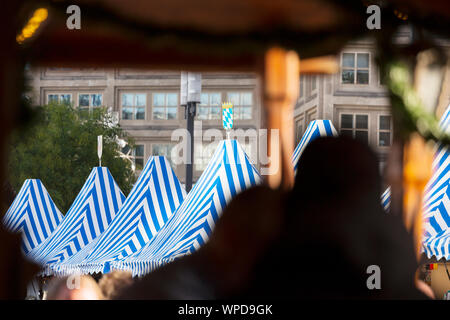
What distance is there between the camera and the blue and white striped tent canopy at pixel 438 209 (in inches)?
226

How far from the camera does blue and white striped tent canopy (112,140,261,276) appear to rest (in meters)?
6.86

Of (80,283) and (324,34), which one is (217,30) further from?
(80,283)

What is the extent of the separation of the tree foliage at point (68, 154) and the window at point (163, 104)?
10.1m

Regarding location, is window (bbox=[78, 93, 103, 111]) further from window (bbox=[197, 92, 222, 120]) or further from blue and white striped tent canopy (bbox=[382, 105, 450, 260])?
blue and white striped tent canopy (bbox=[382, 105, 450, 260])

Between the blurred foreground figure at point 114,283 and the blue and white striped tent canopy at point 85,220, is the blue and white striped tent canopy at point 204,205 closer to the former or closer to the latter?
the blue and white striped tent canopy at point 85,220

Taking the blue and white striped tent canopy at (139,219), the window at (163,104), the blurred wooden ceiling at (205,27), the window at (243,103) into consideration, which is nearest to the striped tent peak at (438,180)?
the blue and white striped tent canopy at (139,219)

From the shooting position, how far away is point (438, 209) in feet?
19.9

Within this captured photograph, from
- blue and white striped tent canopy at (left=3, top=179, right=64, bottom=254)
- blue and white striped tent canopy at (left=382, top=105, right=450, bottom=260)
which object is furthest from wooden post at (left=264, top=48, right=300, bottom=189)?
blue and white striped tent canopy at (left=3, top=179, right=64, bottom=254)

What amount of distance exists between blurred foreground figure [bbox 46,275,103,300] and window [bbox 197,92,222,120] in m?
31.8

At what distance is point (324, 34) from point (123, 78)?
34.5 metres

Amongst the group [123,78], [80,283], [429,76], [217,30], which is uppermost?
[123,78]

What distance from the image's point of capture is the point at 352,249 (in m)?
1.44

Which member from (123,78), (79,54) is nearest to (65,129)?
(123,78)

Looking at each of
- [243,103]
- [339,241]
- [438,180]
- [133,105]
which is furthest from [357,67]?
[133,105]
